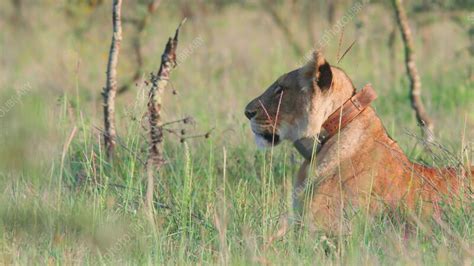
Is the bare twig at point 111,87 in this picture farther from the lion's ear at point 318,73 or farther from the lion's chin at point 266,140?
the lion's ear at point 318,73

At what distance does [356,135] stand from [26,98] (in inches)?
101

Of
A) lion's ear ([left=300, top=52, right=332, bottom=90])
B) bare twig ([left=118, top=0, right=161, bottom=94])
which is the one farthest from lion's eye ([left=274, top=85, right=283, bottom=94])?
bare twig ([left=118, top=0, right=161, bottom=94])

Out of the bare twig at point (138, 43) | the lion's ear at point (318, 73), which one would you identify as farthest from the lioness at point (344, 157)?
the bare twig at point (138, 43)

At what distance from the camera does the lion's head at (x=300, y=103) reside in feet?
16.4

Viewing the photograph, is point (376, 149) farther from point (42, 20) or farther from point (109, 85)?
point (42, 20)

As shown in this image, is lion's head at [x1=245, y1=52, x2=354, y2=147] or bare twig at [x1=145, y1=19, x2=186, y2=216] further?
bare twig at [x1=145, y1=19, x2=186, y2=216]

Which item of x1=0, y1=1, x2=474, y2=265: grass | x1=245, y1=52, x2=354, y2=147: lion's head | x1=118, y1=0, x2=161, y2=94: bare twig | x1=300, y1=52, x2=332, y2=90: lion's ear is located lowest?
x1=0, y1=1, x2=474, y2=265: grass

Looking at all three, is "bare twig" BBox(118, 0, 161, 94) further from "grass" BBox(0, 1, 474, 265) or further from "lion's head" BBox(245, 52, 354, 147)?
"lion's head" BBox(245, 52, 354, 147)

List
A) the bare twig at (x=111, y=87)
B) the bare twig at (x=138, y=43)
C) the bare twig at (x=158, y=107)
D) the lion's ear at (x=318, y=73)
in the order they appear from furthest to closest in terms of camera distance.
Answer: the bare twig at (x=138, y=43)
the bare twig at (x=111, y=87)
the bare twig at (x=158, y=107)
the lion's ear at (x=318, y=73)

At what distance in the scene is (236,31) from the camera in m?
16.8

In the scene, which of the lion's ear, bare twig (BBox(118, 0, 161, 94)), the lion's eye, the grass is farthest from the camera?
bare twig (BBox(118, 0, 161, 94))

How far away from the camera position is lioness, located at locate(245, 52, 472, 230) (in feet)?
16.1

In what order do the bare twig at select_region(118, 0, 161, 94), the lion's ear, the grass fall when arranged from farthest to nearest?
the bare twig at select_region(118, 0, 161, 94) < the lion's ear < the grass

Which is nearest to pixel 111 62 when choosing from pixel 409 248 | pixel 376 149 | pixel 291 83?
pixel 291 83
